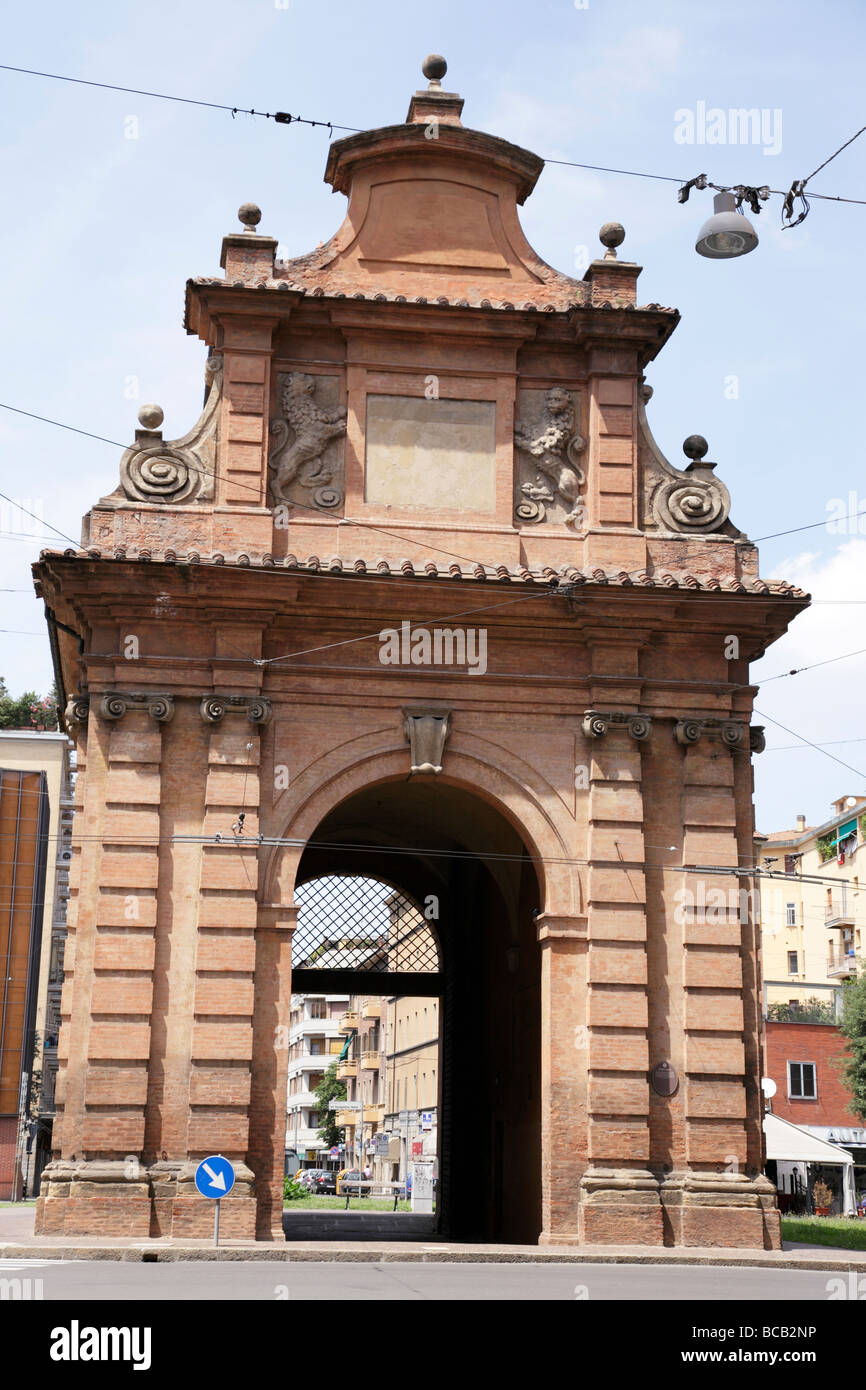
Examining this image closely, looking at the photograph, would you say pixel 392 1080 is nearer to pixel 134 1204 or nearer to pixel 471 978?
pixel 471 978

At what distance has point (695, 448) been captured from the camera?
23.6 m

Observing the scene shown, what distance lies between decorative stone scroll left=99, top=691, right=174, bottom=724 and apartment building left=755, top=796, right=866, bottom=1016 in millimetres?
44328

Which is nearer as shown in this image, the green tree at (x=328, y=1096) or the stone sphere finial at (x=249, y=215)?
the stone sphere finial at (x=249, y=215)

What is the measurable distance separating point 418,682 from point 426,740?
82cm

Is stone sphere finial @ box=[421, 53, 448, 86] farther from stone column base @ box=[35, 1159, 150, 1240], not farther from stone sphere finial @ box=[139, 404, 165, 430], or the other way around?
stone column base @ box=[35, 1159, 150, 1240]

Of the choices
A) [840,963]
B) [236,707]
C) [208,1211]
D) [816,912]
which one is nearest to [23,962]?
[236,707]

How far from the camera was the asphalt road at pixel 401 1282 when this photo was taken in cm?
1193

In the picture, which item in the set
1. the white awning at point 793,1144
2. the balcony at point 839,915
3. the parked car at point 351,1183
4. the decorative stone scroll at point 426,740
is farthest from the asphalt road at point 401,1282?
the balcony at point 839,915

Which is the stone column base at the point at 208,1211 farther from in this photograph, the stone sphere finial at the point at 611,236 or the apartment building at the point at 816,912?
the apartment building at the point at 816,912

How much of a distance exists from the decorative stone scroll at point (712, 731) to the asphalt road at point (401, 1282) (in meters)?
7.06

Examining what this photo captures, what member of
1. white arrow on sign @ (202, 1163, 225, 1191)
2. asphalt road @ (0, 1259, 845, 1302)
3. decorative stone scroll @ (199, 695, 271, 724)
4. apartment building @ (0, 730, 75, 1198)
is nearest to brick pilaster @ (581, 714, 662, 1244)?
asphalt road @ (0, 1259, 845, 1302)

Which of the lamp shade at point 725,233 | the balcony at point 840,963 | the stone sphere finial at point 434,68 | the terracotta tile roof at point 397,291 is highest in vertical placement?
the stone sphere finial at point 434,68

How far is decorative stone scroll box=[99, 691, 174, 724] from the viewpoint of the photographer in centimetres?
2100
